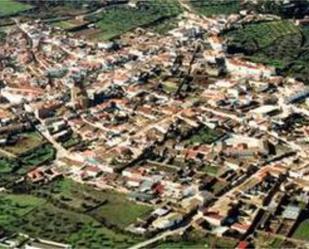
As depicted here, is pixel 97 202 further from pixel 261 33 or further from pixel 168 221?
pixel 261 33

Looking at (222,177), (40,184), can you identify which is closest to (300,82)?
(222,177)

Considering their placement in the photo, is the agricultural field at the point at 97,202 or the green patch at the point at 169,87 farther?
the green patch at the point at 169,87

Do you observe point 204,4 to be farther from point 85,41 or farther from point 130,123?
point 130,123

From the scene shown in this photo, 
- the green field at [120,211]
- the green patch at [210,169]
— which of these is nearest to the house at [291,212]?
the green patch at [210,169]

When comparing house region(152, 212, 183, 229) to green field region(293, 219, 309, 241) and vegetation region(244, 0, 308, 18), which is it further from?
vegetation region(244, 0, 308, 18)

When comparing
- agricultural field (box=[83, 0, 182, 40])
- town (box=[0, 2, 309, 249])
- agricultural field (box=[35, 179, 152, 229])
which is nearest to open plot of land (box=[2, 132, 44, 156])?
town (box=[0, 2, 309, 249])

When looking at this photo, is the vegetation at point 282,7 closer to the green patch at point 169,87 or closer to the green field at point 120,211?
the green patch at point 169,87
